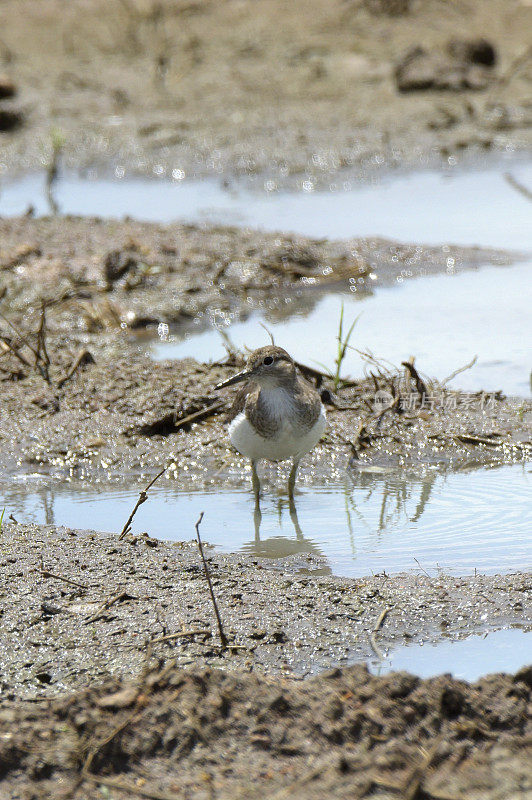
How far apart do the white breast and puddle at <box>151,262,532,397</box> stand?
1.69 metres

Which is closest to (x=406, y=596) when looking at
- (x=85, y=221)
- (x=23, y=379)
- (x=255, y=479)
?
(x=255, y=479)

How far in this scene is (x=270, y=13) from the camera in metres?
20.6

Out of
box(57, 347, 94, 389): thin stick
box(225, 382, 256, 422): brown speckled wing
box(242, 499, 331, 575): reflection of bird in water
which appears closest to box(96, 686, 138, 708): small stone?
box(242, 499, 331, 575): reflection of bird in water

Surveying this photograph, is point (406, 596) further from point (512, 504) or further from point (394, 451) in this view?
point (394, 451)

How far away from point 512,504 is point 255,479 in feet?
4.67

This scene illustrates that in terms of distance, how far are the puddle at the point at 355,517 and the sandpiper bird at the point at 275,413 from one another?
0.36m

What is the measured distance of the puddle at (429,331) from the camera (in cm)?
793

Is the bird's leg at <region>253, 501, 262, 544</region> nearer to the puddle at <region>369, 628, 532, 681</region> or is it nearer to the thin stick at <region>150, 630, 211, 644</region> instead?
the thin stick at <region>150, 630, 211, 644</region>

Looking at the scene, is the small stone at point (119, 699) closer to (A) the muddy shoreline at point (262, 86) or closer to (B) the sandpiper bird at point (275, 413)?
(B) the sandpiper bird at point (275, 413)

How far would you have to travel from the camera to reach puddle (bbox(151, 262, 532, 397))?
7.93m

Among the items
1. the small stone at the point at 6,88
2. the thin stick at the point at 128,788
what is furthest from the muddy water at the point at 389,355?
the small stone at the point at 6,88

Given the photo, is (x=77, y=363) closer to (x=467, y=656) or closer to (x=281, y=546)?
(x=281, y=546)

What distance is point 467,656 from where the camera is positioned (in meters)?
4.14

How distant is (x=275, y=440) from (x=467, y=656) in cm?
196
